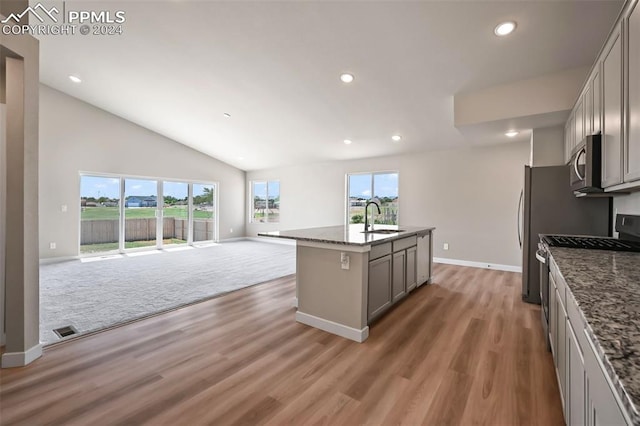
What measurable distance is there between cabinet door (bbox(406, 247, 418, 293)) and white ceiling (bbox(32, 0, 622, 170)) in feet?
7.16

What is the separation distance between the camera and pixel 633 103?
149 cm

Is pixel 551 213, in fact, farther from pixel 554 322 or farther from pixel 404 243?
pixel 554 322

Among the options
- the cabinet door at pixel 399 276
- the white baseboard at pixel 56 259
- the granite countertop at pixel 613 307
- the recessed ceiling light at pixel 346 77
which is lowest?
the white baseboard at pixel 56 259

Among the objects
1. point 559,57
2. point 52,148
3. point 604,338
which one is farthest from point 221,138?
point 604,338

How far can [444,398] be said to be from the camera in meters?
1.79

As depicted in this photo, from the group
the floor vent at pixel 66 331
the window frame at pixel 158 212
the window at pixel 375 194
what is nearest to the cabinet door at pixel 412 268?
the window at pixel 375 194

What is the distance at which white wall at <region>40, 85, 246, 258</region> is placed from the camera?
221 inches

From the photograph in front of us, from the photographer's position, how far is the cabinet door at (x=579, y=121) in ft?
8.34

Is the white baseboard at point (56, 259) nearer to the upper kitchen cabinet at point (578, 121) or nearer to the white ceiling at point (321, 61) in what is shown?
the white ceiling at point (321, 61)

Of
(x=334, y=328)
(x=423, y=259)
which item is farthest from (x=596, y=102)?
(x=334, y=328)

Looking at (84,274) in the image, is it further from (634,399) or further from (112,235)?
(634,399)

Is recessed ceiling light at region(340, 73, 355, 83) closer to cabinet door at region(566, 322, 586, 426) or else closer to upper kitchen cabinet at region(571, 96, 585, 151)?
upper kitchen cabinet at region(571, 96, 585, 151)

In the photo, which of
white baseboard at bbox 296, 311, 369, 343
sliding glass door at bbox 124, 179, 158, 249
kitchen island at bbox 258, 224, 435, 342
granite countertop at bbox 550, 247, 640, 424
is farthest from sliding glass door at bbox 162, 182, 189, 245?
granite countertop at bbox 550, 247, 640, 424

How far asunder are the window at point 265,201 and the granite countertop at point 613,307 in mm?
7933
